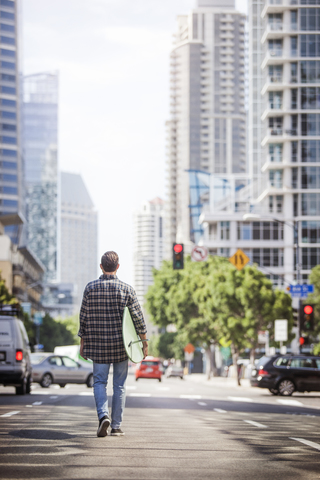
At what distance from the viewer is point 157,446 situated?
8.54 meters

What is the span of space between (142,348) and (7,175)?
136m

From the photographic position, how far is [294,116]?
301ft

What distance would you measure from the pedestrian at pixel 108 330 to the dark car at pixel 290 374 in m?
20.6

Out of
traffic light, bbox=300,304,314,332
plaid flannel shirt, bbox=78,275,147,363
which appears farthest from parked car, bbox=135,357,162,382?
plaid flannel shirt, bbox=78,275,147,363

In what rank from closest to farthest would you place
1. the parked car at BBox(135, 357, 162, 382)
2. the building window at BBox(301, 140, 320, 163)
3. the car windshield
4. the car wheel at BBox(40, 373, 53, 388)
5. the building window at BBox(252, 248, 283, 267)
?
1. the car wheel at BBox(40, 373, 53, 388)
2. the car windshield
3. the parked car at BBox(135, 357, 162, 382)
4. the building window at BBox(301, 140, 320, 163)
5. the building window at BBox(252, 248, 283, 267)

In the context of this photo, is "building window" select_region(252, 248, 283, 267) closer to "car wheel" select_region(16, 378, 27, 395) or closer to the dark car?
the dark car

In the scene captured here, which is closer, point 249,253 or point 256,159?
point 249,253

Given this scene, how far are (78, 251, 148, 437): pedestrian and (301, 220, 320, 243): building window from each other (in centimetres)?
8283

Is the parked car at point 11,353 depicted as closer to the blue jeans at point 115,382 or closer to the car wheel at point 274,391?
the car wheel at point 274,391

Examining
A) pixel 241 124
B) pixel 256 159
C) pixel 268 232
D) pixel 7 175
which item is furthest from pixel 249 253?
pixel 241 124

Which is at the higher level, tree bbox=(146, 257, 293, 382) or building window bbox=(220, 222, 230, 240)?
building window bbox=(220, 222, 230, 240)

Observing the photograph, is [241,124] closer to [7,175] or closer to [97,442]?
[7,175]

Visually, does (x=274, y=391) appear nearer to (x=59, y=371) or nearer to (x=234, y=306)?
(x=59, y=371)

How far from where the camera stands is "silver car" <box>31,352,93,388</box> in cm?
3362
